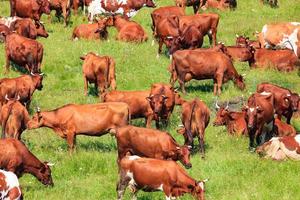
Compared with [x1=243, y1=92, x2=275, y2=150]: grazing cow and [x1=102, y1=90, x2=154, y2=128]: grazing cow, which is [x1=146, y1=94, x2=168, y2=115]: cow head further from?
[x1=243, y1=92, x2=275, y2=150]: grazing cow

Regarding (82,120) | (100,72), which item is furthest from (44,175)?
(100,72)

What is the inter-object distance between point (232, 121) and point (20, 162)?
6.51m

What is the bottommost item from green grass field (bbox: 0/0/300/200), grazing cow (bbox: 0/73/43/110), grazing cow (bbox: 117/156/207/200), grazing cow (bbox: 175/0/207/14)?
green grass field (bbox: 0/0/300/200)

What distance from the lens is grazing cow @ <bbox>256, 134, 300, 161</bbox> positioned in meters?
17.8

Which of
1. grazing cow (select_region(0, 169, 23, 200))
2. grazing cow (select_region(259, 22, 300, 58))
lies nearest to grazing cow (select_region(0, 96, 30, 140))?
grazing cow (select_region(0, 169, 23, 200))

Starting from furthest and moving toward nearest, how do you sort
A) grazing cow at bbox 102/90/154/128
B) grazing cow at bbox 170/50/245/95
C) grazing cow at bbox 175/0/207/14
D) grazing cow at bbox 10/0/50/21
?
1. grazing cow at bbox 175/0/207/14
2. grazing cow at bbox 10/0/50/21
3. grazing cow at bbox 170/50/245/95
4. grazing cow at bbox 102/90/154/128

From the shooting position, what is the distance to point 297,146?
1791 cm

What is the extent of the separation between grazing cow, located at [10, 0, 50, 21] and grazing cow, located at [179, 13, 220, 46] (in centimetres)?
526

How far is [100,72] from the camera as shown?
22531mm

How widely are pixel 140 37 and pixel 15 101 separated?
9843 mm

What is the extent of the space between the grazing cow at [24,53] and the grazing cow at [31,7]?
18.1 ft

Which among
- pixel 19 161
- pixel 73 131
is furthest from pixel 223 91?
pixel 19 161

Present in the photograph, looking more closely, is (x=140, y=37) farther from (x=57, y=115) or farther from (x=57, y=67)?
(x=57, y=115)

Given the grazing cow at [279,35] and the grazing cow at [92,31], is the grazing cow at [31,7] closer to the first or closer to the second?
the grazing cow at [92,31]
